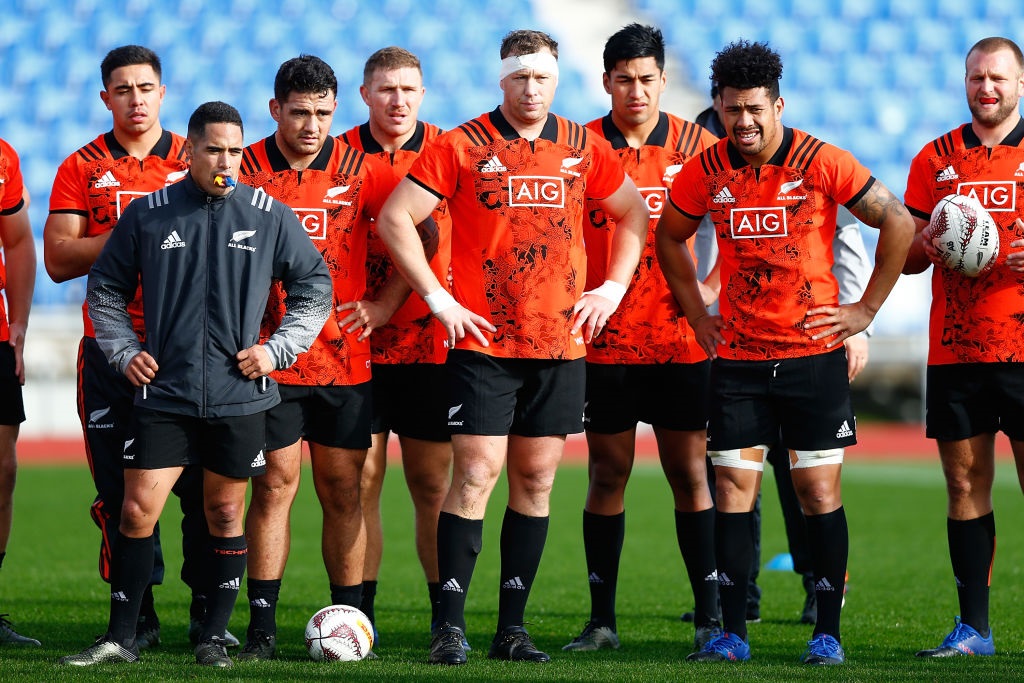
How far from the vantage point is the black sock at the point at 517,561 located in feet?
17.3

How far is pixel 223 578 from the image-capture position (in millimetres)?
5098

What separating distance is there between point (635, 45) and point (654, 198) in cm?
72

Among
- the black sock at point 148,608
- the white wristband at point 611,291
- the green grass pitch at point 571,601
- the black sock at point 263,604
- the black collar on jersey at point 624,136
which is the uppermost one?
the black collar on jersey at point 624,136

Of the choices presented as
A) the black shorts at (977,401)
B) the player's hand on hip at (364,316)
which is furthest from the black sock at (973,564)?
the player's hand on hip at (364,316)

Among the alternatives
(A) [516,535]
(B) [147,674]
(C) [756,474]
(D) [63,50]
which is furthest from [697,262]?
(D) [63,50]

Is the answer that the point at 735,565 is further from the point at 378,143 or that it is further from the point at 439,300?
the point at 378,143

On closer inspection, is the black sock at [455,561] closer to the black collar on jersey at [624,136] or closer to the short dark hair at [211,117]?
the short dark hair at [211,117]

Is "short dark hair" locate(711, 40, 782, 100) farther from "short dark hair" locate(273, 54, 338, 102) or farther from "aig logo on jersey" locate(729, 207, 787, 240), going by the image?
"short dark hair" locate(273, 54, 338, 102)

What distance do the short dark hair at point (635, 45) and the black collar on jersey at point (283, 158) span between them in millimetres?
1367

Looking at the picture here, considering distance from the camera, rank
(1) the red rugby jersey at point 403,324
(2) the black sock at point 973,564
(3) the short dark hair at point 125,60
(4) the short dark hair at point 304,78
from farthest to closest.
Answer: (1) the red rugby jersey at point 403,324 < (3) the short dark hair at point 125,60 < (2) the black sock at point 973,564 < (4) the short dark hair at point 304,78

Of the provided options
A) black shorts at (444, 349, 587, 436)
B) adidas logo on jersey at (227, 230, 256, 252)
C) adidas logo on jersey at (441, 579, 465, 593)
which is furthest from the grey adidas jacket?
adidas logo on jersey at (441, 579, 465, 593)

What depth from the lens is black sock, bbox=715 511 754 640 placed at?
5.37 meters

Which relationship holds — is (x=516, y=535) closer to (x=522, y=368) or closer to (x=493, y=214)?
(x=522, y=368)

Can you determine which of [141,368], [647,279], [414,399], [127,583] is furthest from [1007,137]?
[127,583]
